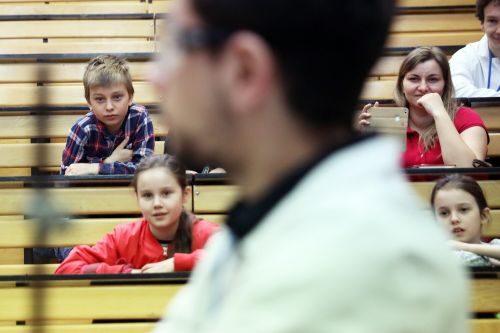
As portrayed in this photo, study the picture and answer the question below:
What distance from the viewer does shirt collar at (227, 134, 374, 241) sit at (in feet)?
2.45

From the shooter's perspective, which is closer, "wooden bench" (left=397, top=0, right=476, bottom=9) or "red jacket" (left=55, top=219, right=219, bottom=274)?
"red jacket" (left=55, top=219, right=219, bottom=274)

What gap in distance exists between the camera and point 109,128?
3.97 m

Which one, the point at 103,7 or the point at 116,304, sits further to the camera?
the point at 103,7

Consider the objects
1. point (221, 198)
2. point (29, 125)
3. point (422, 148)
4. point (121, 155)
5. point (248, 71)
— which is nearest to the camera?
point (248, 71)

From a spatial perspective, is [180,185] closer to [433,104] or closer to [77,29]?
[433,104]

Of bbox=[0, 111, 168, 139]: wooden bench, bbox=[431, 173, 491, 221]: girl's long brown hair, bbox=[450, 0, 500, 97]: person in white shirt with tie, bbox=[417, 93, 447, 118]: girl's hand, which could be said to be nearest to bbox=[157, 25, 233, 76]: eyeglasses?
bbox=[431, 173, 491, 221]: girl's long brown hair

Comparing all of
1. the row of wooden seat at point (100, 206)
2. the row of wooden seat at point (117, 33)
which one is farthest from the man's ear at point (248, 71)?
the row of wooden seat at point (117, 33)

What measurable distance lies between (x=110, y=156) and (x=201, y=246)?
957 millimetres

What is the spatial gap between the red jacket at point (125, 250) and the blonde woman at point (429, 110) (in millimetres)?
927

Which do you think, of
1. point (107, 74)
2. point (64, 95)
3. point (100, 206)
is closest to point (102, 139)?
point (107, 74)

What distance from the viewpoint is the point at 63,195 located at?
11.8 ft

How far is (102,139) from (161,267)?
112 cm

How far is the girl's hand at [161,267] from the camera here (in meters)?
2.96

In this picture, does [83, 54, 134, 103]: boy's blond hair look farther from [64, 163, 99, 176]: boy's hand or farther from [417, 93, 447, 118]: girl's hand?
[417, 93, 447, 118]: girl's hand
